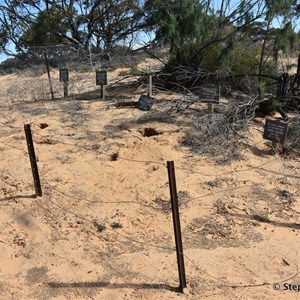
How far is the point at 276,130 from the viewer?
5336 mm

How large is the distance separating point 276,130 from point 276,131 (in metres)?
0.02

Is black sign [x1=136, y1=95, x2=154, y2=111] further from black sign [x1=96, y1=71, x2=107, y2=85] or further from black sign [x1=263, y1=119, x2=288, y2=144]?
black sign [x1=263, y1=119, x2=288, y2=144]

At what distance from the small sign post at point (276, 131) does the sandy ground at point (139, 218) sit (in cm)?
38

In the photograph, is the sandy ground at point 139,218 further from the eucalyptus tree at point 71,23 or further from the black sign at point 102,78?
the eucalyptus tree at point 71,23

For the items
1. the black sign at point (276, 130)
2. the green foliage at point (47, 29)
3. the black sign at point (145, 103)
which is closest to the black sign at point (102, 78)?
the black sign at point (145, 103)

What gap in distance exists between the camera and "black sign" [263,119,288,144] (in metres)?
5.23

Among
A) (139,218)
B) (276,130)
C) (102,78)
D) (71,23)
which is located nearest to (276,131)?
(276,130)

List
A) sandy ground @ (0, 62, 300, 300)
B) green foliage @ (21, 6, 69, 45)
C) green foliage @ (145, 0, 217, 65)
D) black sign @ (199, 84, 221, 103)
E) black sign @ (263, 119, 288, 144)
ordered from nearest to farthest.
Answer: sandy ground @ (0, 62, 300, 300)
black sign @ (263, 119, 288, 144)
black sign @ (199, 84, 221, 103)
green foliage @ (145, 0, 217, 65)
green foliage @ (21, 6, 69, 45)

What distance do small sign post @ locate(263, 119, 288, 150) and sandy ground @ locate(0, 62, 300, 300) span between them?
1.24 ft

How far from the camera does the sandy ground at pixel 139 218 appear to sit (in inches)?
124

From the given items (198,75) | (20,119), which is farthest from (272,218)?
(20,119)

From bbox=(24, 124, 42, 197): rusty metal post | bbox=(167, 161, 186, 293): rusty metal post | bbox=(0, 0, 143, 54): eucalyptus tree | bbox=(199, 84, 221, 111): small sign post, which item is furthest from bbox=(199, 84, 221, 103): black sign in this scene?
bbox=(0, 0, 143, 54): eucalyptus tree

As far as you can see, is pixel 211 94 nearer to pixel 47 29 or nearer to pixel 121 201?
pixel 121 201

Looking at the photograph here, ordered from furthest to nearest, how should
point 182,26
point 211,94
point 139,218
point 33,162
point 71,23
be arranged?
point 71,23, point 182,26, point 211,94, point 33,162, point 139,218
